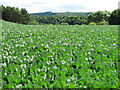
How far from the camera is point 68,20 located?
137 m

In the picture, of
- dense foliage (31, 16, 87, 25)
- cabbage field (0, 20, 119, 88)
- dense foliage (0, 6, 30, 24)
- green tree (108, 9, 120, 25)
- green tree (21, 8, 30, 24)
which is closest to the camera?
cabbage field (0, 20, 119, 88)

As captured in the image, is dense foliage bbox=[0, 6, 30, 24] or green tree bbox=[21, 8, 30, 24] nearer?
dense foliage bbox=[0, 6, 30, 24]

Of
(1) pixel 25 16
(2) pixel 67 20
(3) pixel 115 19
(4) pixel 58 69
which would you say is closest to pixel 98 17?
(3) pixel 115 19

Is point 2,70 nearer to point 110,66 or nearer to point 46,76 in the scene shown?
point 46,76

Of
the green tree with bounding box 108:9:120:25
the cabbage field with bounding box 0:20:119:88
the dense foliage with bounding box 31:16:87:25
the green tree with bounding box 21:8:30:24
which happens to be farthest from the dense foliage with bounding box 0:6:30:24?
the cabbage field with bounding box 0:20:119:88

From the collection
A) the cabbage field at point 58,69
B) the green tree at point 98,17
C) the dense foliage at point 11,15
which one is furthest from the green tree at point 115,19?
the cabbage field at point 58,69

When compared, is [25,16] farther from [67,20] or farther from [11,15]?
[67,20]

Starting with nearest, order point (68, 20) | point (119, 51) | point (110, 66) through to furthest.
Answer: point (110, 66), point (119, 51), point (68, 20)

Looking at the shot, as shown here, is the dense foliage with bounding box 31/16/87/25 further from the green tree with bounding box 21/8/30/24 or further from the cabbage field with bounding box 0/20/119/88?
the cabbage field with bounding box 0/20/119/88

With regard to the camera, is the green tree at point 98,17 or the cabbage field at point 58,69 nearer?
the cabbage field at point 58,69

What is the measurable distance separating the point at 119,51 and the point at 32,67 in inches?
201

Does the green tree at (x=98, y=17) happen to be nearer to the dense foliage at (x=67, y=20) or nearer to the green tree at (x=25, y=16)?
the dense foliage at (x=67, y=20)

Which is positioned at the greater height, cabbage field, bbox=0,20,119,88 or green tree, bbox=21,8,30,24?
green tree, bbox=21,8,30,24

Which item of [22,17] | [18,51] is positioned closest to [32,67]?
[18,51]
